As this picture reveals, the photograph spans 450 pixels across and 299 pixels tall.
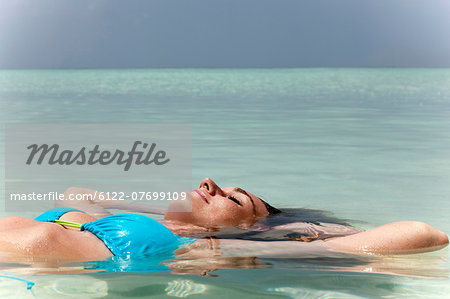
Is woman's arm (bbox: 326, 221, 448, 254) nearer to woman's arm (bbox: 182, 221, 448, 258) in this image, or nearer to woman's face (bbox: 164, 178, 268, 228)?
woman's arm (bbox: 182, 221, 448, 258)

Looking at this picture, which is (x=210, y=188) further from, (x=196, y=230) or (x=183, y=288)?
(x=183, y=288)

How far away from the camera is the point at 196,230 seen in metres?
4.33

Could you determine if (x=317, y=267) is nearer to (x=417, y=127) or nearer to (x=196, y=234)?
(x=196, y=234)

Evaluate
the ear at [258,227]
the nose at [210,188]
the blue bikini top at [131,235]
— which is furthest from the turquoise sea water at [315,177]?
the nose at [210,188]

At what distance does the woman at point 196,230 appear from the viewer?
3.19 m

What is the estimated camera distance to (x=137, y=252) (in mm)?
3467

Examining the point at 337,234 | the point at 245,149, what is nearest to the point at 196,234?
the point at 337,234

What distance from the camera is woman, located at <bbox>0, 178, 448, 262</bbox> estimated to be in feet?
10.5

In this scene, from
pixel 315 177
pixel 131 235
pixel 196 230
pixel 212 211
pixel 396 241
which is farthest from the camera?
pixel 315 177

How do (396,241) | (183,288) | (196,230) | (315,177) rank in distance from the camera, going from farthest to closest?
(315,177) < (196,230) < (396,241) < (183,288)

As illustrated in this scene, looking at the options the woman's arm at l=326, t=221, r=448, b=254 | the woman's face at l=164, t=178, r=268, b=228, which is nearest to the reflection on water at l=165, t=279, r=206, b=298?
the woman's arm at l=326, t=221, r=448, b=254

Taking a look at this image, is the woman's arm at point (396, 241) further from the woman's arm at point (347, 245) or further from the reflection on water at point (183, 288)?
the reflection on water at point (183, 288)

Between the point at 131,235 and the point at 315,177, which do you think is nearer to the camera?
the point at 131,235

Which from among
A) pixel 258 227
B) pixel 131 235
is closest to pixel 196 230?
pixel 258 227
